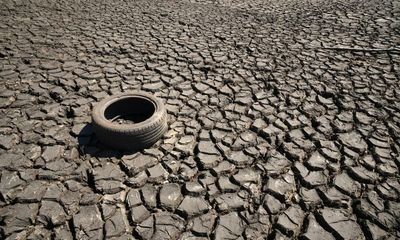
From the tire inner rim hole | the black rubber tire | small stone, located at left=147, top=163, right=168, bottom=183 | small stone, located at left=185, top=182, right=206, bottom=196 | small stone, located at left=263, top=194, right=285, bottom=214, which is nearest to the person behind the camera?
small stone, located at left=263, top=194, right=285, bottom=214

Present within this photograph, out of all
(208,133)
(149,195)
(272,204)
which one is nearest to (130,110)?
(208,133)

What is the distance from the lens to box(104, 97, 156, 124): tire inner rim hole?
3234 millimetres

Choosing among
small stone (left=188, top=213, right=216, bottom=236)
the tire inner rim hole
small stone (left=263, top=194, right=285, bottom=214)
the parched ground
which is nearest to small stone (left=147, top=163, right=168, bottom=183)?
the parched ground

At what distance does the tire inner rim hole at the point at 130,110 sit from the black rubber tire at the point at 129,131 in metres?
0.17

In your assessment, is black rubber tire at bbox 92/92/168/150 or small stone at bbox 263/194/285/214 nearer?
small stone at bbox 263/194/285/214

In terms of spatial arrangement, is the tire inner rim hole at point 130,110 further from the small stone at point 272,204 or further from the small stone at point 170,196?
the small stone at point 272,204

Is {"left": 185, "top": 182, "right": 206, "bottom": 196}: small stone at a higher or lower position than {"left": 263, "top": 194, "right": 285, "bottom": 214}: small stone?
lower

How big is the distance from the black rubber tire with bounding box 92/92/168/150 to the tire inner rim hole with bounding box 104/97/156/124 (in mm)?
171

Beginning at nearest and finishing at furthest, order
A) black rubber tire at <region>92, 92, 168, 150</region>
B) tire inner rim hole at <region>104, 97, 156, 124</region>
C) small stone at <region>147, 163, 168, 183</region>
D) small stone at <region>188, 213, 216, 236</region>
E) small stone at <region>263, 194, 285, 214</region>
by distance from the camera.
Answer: small stone at <region>188, 213, 216, 236</region> → small stone at <region>263, 194, 285, 214</region> → small stone at <region>147, 163, 168, 183</region> → black rubber tire at <region>92, 92, 168, 150</region> → tire inner rim hole at <region>104, 97, 156, 124</region>

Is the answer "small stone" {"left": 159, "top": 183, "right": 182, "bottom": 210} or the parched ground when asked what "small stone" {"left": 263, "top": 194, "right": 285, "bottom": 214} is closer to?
the parched ground

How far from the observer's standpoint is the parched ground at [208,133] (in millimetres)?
2270

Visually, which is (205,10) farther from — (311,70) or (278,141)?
(278,141)

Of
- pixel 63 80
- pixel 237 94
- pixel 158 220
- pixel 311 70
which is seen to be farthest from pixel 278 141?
pixel 63 80

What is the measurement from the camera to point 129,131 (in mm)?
2729
